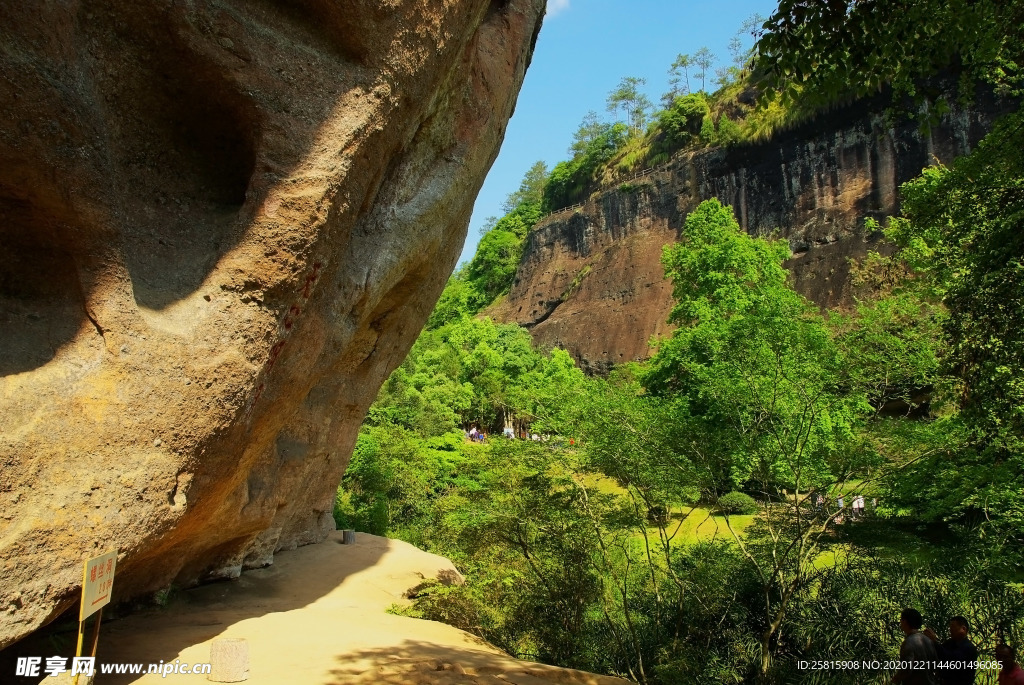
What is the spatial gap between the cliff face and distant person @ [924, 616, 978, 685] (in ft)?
85.6

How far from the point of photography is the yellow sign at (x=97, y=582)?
4.33m

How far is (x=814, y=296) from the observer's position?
107 feet

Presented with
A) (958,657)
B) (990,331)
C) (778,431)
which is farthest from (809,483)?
(958,657)

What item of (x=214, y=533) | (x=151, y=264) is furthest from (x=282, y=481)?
(x=151, y=264)

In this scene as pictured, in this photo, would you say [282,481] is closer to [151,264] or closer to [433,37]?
[151,264]

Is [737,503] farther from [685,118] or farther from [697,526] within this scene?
[685,118]

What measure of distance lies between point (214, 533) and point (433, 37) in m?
5.09

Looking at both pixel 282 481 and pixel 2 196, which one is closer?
pixel 2 196

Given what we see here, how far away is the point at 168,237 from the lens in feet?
19.0

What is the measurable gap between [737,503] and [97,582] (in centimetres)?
1207

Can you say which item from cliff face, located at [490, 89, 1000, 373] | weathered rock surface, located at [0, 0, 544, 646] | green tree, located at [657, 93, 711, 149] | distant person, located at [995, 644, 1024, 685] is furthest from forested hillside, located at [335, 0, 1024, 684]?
green tree, located at [657, 93, 711, 149]

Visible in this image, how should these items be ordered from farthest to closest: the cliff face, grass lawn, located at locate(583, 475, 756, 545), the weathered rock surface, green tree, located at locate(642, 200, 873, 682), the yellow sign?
the cliff face < grass lawn, located at locate(583, 475, 756, 545) < green tree, located at locate(642, 200, 873, 682) < the weathered rock surface < the yellow sign

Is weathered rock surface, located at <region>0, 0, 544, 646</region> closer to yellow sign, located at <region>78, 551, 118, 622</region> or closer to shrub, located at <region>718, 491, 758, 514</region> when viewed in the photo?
yellow sign, located at <region>78, 551, 118, 622</region>

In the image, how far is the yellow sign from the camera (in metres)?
4.33
